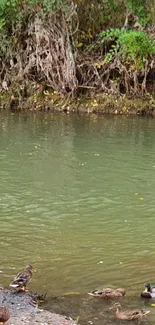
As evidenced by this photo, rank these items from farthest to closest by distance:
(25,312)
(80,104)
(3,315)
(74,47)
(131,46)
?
(74,47) < (80,104) < (131,46) < (25,312) < (3,315)

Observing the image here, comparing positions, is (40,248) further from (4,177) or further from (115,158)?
(115,158)

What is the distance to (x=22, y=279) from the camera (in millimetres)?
6590

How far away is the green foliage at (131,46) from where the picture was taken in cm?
2020

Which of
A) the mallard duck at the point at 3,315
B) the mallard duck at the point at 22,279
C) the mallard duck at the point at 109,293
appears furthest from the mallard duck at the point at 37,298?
the mallard duck at the point at 3,315

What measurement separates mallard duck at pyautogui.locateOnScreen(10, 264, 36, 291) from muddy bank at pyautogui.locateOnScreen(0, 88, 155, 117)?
47.5 ft

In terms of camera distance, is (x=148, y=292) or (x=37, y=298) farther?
(x=148, y=292)

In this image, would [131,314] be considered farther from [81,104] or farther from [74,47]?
[74,47]

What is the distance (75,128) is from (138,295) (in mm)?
11074

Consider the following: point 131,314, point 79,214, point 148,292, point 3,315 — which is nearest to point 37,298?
point 3,315

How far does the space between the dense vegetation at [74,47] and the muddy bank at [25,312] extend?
1564 cm

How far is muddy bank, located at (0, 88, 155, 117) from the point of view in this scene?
2092 cm

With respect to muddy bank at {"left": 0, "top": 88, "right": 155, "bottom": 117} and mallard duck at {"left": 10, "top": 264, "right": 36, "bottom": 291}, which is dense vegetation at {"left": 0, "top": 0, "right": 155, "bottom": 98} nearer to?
muddy bank at {"left": 0, "top": 88, "right": 155, "bottom": 117}

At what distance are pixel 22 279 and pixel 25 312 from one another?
26.7 inches

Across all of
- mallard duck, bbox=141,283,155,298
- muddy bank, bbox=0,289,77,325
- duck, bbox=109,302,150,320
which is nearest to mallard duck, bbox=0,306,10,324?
muddy bank, bbox=0,289,77,325
